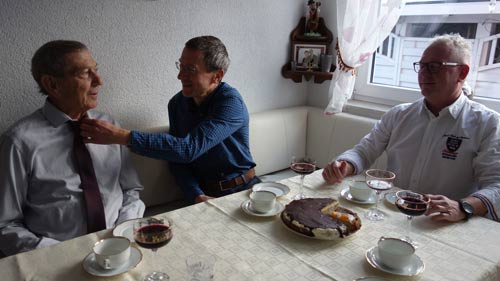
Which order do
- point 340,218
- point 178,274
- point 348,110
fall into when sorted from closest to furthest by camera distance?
1. point 178,274
2. point 340,218
3. point 348,110

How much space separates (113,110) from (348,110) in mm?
1654

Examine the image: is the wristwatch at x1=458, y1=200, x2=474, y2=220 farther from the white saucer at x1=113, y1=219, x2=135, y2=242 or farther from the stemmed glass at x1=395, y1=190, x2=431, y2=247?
the white saucer at x1=113, y1=219, x2=135, y2=242

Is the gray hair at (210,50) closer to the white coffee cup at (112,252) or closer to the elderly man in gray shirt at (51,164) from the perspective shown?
the elderly man in gray shirt at (51,164)

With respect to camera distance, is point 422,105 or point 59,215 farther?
point 422,105

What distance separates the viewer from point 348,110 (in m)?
2.84

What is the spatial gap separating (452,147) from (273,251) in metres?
1.08

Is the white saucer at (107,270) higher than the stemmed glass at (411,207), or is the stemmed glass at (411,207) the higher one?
the stemmed glass at (411,207)

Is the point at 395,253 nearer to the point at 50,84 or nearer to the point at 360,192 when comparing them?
the point at 360,192

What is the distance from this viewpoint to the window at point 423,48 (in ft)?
7.49

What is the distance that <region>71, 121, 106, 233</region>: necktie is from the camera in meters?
1.59

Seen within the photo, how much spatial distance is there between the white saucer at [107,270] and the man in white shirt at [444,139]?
91 cm

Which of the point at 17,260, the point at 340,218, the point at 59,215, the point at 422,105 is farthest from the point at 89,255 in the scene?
the point at 422,105

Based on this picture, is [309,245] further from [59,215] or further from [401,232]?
[59,215]

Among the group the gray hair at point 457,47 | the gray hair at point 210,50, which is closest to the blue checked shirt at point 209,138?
the gray hair at point 210,50
